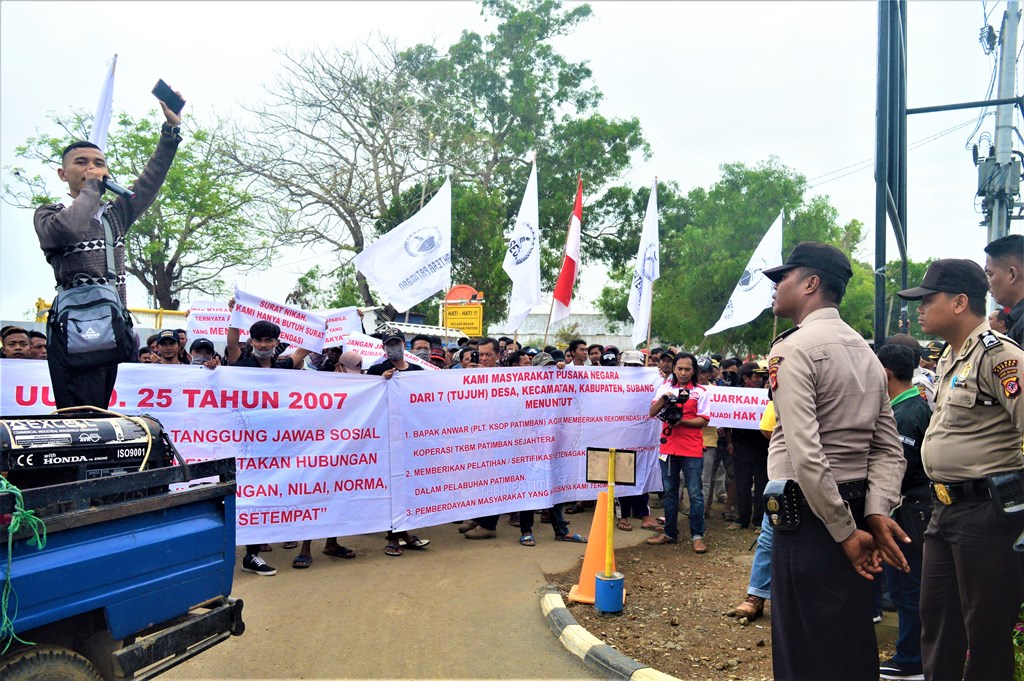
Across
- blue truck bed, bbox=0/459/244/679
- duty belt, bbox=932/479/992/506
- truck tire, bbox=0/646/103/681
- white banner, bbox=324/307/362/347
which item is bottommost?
truck tire, bbox=0/646/103/681

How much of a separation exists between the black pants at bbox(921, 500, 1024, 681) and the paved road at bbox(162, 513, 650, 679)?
2013mm

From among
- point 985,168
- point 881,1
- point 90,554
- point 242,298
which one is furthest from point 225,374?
point 985,168

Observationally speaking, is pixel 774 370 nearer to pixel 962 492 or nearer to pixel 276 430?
pixel 962 492

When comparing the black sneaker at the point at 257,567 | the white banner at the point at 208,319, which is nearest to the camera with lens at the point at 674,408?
the black sneaker at the point at 257,567

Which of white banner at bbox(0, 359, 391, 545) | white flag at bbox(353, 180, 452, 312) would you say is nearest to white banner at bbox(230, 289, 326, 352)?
white banner at bbox(0, 359, 391, 545)

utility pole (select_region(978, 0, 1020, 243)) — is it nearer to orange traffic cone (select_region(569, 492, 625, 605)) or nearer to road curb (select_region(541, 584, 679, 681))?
orange traffic cone (select_region(569, 492, 625, 605))

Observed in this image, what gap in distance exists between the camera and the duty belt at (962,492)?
10.9 ft

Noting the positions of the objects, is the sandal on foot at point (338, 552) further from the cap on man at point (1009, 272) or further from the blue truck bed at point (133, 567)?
the cap on man at point (1009, 272)

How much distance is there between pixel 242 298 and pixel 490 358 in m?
2.77

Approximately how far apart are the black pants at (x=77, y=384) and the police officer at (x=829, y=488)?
3254 mm

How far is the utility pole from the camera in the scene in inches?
361

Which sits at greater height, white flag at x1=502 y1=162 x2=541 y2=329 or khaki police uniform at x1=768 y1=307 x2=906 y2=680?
white flag at x1=502 y1=162 x2=541 y2=329

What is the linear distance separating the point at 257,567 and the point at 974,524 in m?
5.45

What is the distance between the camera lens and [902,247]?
7.82 meters
